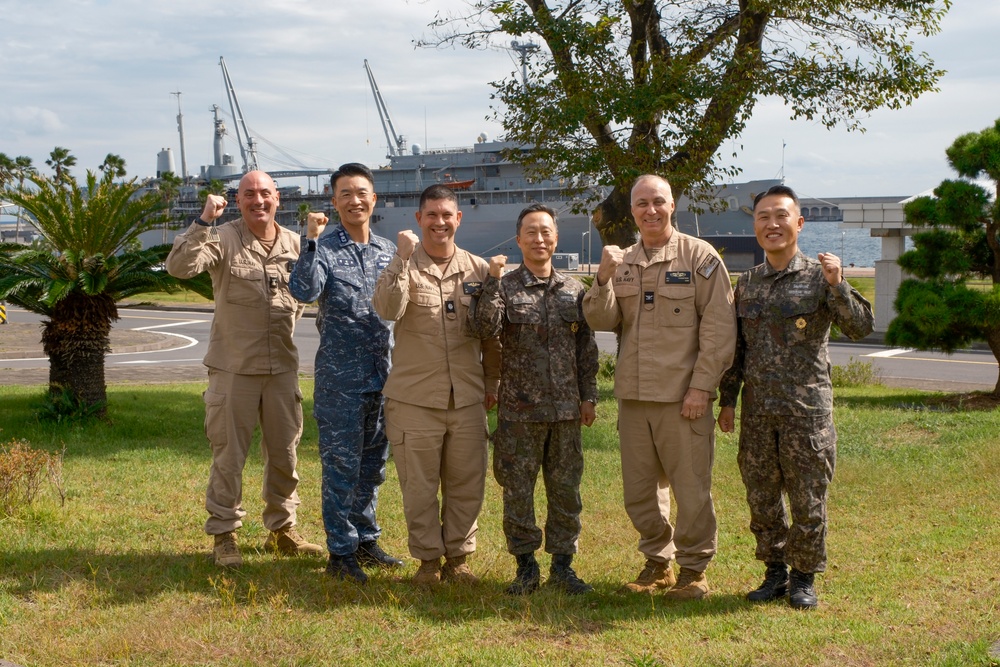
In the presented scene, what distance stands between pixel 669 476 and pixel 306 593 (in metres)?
1.79

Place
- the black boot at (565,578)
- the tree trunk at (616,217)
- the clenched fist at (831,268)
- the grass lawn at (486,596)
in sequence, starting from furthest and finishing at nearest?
1. the tree trunk at (616,217)
2. the black boot at (565,578)
3. the clenched fist at (831,268)
4. the grass lawn at (486,596)

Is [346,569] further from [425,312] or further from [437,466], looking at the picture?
[425,312]

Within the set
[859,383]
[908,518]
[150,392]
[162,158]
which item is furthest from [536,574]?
[162,158]

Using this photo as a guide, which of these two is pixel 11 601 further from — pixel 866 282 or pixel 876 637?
pixel 866 282

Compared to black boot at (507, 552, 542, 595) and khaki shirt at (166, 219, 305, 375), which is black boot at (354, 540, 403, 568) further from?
khaki shirt at (166, 219, 305, 375)

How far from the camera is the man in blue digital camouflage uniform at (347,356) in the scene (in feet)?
15.7

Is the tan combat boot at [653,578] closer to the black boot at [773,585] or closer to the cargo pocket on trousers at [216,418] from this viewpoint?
the black boot at [773,585]

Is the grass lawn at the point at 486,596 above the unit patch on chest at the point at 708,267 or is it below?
below

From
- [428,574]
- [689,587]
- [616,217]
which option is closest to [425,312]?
[428,574]

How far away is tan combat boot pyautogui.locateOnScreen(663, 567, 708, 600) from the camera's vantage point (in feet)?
15.0

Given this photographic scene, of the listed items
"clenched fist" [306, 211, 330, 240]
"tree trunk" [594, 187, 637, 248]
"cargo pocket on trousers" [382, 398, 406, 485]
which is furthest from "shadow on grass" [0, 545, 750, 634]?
"tree trunk" [594, 187, 637, 248]

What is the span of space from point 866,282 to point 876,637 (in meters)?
29.2

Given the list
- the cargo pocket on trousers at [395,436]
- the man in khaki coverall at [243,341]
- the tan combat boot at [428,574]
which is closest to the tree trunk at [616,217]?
the man in khaki coverall at [243,341]

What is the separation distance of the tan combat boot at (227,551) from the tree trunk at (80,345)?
15.6 ft
